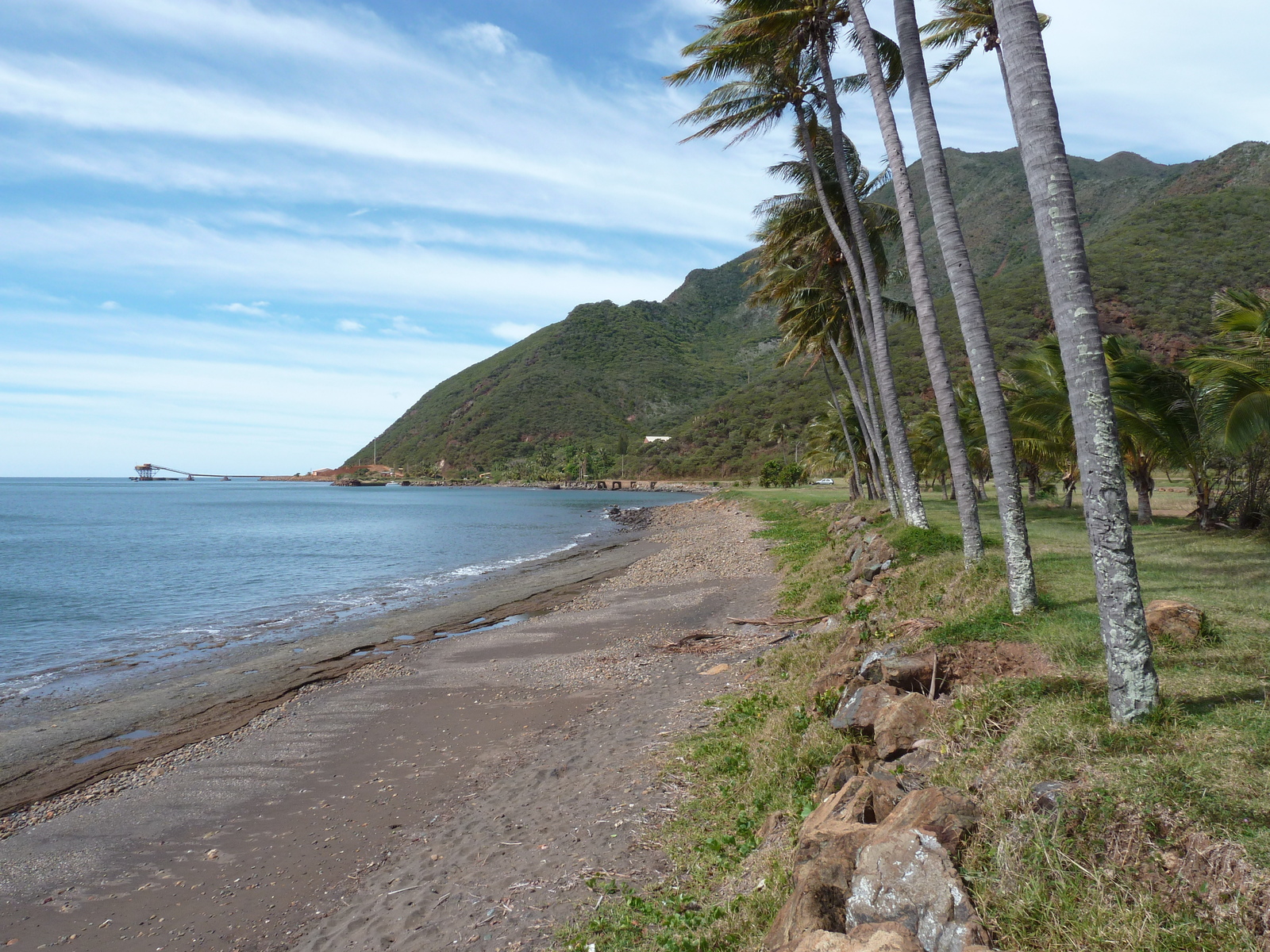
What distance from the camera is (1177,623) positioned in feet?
19.7

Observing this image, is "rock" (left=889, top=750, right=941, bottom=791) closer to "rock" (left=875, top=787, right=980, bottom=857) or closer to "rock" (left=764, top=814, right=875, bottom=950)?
"rock" (left=875, top=787, right=980, bottom=857)

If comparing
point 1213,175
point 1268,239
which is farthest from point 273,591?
point 1213,175

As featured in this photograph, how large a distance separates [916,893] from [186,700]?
42.0 ft

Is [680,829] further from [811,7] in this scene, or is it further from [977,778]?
[811,7]

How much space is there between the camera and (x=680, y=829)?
5.92 metres

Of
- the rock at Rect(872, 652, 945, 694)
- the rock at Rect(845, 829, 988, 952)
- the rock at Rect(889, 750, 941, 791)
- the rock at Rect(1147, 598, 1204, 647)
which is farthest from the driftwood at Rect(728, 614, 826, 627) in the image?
the rock at Rect(845, 829, 988, 952)

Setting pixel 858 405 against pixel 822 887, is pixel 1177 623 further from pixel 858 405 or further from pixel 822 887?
pixel 858 405

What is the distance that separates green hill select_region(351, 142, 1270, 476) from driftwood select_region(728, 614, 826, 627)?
38.6 meters

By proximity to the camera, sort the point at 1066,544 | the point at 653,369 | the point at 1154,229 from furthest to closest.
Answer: the point at 653,369
the point at 1154,229
the point at 1066,544

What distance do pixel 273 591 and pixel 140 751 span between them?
15.5 meters

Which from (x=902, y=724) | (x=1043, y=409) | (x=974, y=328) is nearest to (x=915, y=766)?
(x=902, y=724)

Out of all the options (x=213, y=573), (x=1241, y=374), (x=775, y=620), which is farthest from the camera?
(x=213, y=573)

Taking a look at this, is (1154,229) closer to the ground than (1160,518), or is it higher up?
higher up

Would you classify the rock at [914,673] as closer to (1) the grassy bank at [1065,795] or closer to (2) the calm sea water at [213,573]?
(1) the grassy bank at [1065,795]
